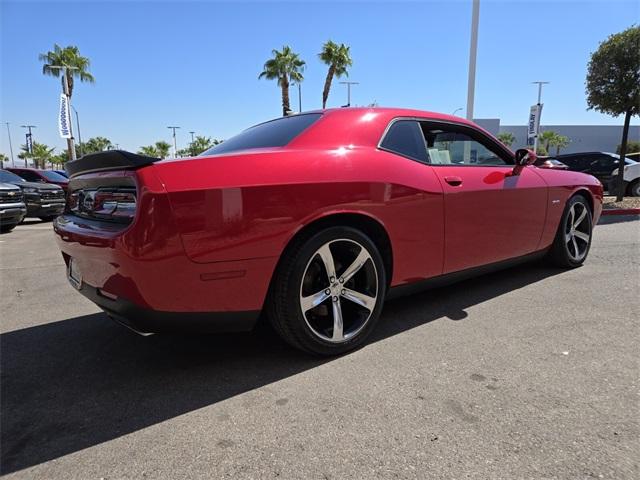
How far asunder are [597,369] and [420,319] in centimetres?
117

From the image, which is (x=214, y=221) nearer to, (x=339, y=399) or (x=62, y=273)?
(x=339, y=399)

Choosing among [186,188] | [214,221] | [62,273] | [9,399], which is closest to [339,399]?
[214,221]

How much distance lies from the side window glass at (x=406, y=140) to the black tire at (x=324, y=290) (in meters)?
0.71

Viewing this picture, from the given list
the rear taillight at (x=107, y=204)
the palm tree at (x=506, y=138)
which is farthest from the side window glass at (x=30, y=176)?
the palm tree at (x=506, y=138)

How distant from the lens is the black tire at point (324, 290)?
2.45 meters

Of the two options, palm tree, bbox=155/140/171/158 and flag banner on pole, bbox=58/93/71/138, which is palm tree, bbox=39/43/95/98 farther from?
palm tree, bbox=155/140/171/158

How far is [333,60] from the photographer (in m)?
30.0

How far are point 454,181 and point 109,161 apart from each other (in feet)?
7.42

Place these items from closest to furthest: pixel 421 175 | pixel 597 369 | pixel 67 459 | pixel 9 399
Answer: pixel 67 459, pixel 9 399, pixel 597 369, pixel 421 175

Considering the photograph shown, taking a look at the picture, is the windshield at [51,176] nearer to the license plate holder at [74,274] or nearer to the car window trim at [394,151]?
the license plate holder at [74,274]

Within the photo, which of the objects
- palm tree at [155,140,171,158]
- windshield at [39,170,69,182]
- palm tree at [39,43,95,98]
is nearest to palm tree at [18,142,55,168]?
palm tree at [155,140,171,158]

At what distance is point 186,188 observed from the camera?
6.93 ft

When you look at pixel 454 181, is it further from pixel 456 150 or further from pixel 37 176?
pixel 37 176

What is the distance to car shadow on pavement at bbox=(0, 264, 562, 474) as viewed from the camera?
2.02 metres
